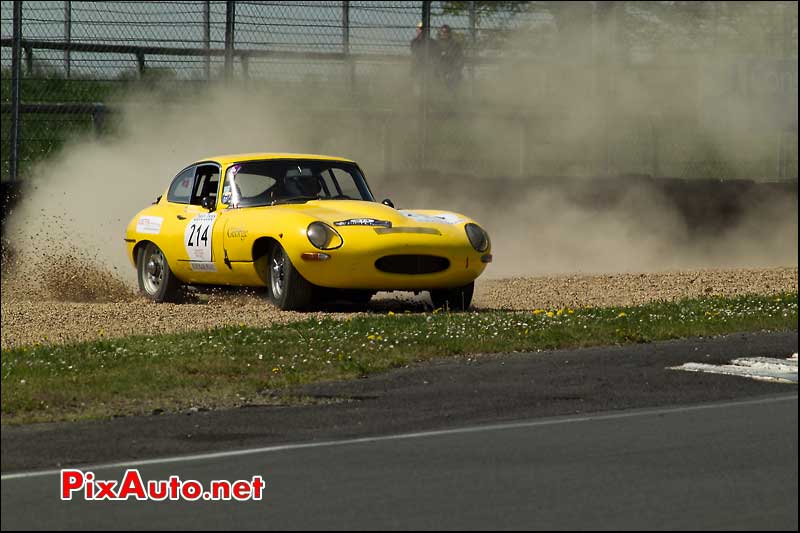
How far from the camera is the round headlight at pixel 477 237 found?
14.0m

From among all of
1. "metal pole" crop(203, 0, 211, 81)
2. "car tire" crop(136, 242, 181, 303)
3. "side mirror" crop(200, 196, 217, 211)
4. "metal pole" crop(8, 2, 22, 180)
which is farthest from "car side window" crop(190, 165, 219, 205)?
"metal pole" crop(203, 0, 211, 81)

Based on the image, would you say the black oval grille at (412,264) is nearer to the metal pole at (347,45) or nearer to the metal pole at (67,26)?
the metal pole at (347,45)

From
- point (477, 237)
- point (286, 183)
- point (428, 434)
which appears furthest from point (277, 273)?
point (428, 434)

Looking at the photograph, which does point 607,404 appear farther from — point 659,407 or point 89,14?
point 89,14

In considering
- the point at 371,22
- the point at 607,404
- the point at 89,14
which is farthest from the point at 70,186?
the point at 607,404

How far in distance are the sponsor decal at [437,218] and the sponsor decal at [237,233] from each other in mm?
1482

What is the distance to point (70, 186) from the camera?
68.1 feet

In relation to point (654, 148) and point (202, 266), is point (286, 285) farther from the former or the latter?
point (654, 148)

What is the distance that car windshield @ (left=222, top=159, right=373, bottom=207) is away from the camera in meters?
14.8

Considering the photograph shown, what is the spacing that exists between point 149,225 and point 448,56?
7283 millimetres

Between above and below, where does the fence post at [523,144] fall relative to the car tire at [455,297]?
above

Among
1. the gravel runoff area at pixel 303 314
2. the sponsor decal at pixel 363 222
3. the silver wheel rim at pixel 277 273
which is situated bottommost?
the gravel runoff area at pixel 303 314

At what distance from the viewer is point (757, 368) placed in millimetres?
10062

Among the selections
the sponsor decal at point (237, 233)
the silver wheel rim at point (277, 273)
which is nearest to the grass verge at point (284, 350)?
the silver wheel rim at point (277, 273)
